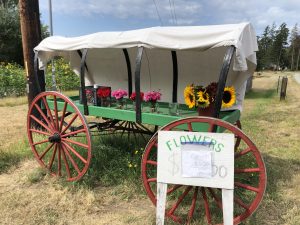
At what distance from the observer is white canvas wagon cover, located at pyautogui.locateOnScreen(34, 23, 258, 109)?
2.86 metres

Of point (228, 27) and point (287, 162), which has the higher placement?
point (228, 27)

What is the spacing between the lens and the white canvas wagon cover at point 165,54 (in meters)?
2.86

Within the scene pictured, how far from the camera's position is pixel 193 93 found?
10.5 feet

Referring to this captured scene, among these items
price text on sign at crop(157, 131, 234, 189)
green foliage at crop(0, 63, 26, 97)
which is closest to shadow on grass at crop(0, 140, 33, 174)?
price text on sign at crop(157, 131, 234, 189)

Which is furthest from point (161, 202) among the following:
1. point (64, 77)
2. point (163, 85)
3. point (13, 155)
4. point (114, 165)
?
point (64, 77)

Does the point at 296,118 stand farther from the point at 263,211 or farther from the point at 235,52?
the point at 235,52

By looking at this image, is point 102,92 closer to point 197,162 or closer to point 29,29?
point 197,162

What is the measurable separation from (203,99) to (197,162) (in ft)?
2.33

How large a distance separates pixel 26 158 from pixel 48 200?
1.46 meters

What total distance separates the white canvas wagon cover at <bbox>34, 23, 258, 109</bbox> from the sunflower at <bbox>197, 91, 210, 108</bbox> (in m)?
0.41

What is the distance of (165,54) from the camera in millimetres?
4484

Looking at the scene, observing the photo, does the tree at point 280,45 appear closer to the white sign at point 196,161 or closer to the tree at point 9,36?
the tree at point 9,36

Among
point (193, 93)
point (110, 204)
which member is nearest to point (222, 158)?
point (193, 93)

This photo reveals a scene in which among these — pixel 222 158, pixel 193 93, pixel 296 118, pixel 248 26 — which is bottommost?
pixel 296 118
